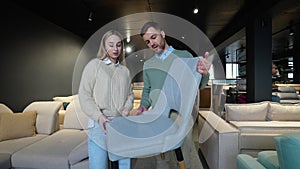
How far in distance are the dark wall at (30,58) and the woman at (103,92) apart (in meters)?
2.72

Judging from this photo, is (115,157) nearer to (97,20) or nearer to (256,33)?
(256,33)

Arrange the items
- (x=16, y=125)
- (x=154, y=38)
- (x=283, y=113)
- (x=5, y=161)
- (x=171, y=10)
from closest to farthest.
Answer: (x=154, y=38), (x=5, y=161), (x=16, y=125), (x=283, y=113), (x=171, y=10)

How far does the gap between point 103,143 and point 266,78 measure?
388 cm

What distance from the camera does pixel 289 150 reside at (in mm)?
910

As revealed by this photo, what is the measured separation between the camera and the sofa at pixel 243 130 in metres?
2.27

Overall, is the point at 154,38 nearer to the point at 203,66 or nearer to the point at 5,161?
the point at 203,66

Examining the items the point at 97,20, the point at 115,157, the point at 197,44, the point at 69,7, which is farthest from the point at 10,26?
the point at 197,44

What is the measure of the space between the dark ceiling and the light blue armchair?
3.05 m

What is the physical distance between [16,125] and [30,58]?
1.58m

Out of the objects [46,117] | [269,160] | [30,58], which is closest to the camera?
[269,160]

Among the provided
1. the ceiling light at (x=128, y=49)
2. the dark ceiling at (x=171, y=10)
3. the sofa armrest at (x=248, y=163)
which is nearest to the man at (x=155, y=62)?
the sofa armrest at (x=248, y=163)

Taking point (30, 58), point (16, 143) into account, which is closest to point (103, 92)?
point (16, 143)

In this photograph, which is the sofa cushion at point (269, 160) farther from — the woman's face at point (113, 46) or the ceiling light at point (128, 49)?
the ceiling light at point (128, 49)

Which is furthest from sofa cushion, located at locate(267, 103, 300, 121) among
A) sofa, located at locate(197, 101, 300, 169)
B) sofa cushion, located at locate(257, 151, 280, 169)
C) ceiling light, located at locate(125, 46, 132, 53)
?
ceiling light, located at locate(125, 46, 132, 53)
